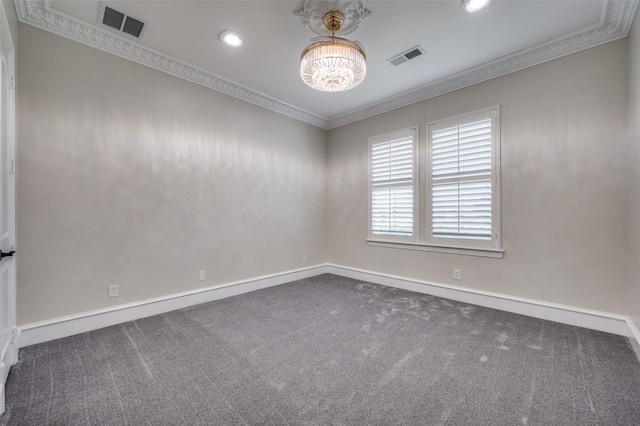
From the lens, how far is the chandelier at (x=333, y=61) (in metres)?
2.17

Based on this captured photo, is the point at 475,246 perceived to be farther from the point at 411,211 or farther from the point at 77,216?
the point at 77,216

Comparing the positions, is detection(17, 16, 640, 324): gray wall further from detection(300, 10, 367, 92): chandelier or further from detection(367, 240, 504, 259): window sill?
detection(300, 10, 367, 92): chandelier

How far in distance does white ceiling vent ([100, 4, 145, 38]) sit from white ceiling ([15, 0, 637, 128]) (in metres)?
0.05

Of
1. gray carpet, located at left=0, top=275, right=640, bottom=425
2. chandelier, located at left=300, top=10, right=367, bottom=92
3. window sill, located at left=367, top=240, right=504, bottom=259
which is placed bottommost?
gray carpet, located at left=0, top=275, right=640, bottom=425

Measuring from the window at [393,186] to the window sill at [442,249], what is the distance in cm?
9

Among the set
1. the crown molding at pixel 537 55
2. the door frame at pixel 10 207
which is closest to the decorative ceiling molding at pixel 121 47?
the door frame at pixel 10 207

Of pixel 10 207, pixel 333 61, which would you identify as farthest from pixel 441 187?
pixel 10 207

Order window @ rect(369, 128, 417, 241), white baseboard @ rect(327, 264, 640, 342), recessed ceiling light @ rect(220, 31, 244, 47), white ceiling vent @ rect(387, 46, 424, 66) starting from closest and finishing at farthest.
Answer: white baseboard @ rect(327, 264, 640, 342) → recessed ceiling light @ rect(220, 31, 244, 47) → white ceiling vent @ rect(387, 46, 424, 66) → window @ rect(369, 128, 417, 241)

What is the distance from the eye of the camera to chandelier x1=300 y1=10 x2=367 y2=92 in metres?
2.17

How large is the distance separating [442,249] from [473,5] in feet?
8.83

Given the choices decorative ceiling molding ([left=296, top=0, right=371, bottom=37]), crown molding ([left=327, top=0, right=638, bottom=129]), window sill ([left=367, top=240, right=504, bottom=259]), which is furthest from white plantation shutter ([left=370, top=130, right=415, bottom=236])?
decorative ceiling molding ([left=296, top=0, right=371, bottom=37])

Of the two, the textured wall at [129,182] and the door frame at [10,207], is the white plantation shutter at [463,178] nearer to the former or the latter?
the textured wall at [129,182]

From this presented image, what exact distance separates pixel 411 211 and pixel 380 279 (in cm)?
120

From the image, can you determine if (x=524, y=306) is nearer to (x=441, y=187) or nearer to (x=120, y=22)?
(x=441, y=187)
